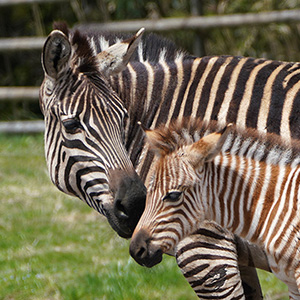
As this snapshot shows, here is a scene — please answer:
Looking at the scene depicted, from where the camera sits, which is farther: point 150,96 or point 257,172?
point 150,96

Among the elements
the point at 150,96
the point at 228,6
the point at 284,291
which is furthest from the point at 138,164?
the point at 228,6

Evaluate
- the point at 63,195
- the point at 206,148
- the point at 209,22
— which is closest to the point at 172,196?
the point at 206,148

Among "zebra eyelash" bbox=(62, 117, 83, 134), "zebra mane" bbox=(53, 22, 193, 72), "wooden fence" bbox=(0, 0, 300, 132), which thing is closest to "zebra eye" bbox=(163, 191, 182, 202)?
"zebra eyelash" bbox=(62, 117, 83, 134)

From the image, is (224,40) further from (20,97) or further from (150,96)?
(150,96)

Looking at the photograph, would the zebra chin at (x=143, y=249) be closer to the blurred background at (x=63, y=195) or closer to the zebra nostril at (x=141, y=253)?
the zebra nostril at (x=141, y=253)

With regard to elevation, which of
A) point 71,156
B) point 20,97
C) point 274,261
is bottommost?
point 20,97

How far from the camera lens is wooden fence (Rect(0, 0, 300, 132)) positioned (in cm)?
962

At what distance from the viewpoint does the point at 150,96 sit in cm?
471

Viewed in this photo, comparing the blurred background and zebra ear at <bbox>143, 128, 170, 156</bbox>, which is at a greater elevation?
zebra ear at <bbox>143, 128, 170, 156</bbox>

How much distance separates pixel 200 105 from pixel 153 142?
2.76ft

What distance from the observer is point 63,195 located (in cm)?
907

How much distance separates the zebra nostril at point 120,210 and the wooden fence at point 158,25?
5778mm

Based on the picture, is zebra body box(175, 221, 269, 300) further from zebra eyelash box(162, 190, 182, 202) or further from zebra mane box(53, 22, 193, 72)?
zebra mane box(53, 22, 193, 72)

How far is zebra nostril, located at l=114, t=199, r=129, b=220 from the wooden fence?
5778 mm
